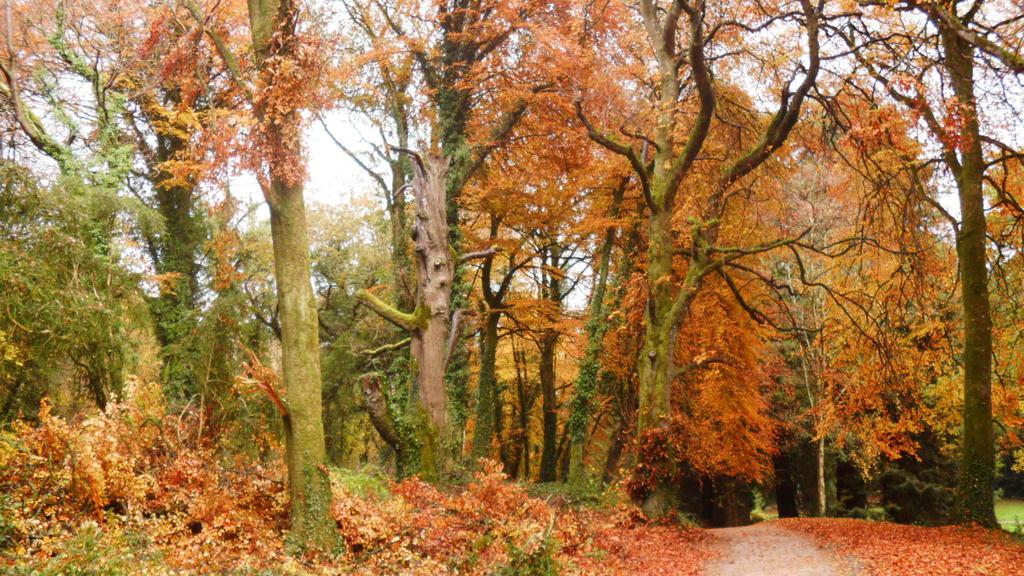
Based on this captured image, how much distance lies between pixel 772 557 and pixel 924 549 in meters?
1.84

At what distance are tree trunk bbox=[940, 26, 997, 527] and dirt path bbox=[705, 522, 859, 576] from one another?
8.67ft

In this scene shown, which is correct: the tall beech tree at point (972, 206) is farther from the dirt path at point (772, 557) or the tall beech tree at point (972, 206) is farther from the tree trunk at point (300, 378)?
the tree trunk at point (300, 378)

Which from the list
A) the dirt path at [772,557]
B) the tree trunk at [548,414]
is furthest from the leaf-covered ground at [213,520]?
the tree trunk at [548,414]

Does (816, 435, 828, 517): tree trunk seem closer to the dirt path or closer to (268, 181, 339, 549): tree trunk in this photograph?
the dirt path

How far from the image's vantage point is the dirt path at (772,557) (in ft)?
26.5

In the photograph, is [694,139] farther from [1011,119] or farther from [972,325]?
[972,325]

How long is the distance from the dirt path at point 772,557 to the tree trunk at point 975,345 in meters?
2.64

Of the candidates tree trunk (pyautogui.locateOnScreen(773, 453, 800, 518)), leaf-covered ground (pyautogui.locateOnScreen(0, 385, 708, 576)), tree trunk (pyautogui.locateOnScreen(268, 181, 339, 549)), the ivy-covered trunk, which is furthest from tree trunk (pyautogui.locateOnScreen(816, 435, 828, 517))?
the ivy-covered trunk

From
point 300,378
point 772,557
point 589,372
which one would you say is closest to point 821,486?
point 589,372

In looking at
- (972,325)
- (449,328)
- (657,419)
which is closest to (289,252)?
(449,328)

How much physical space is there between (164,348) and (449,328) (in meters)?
7.89

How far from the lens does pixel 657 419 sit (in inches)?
461

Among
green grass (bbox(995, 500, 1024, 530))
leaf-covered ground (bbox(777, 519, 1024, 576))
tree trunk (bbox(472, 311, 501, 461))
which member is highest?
tree trunk (bbox(472, 311, 501, 461))

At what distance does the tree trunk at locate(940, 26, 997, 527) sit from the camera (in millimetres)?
10328
